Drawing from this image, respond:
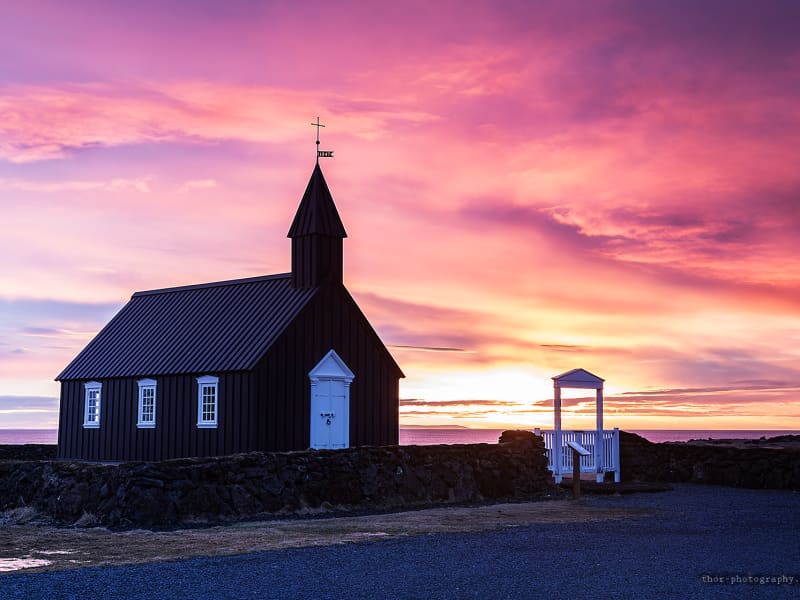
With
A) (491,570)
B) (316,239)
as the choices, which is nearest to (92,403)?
(316,239)

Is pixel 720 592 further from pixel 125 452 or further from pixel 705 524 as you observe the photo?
pixel 125 452

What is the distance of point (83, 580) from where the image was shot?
13.1 m

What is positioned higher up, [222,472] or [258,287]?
[258,287]

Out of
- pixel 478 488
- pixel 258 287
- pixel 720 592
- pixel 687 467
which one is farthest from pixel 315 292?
pixel 720 592

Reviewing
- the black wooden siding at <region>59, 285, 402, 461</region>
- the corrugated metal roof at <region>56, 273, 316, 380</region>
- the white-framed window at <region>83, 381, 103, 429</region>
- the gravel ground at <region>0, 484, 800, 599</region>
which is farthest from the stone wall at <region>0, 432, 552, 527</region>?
the white-framed window at <region>83, 381, 103, 429</region>

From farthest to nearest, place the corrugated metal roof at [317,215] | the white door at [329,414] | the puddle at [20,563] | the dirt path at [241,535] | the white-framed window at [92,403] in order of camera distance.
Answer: the white-framed window at [92,403] < the corrugated metal roof at [317,215] < the white door at [329,414] < the dirt path at [241,535] < the puddle at [20,563]

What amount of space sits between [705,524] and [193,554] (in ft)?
34.7

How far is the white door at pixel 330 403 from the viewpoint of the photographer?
104 ft

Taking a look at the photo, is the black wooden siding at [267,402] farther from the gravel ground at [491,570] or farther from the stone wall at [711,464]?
the gravel ground at [491,570]

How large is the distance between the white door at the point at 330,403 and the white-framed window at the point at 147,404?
6016 millimetres

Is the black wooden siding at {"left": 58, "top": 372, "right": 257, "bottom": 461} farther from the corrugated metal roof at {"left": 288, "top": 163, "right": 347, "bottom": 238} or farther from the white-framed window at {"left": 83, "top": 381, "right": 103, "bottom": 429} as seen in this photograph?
the corrugated metal roof at {"left": 288, "top": 163, "right": 347, "bottom": 238}

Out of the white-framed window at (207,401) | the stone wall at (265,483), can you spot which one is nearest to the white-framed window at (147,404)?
the white-framed window at (207,401)

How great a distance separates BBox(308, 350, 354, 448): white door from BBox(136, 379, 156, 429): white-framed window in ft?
19.7

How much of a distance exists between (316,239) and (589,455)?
11768 millimetres
